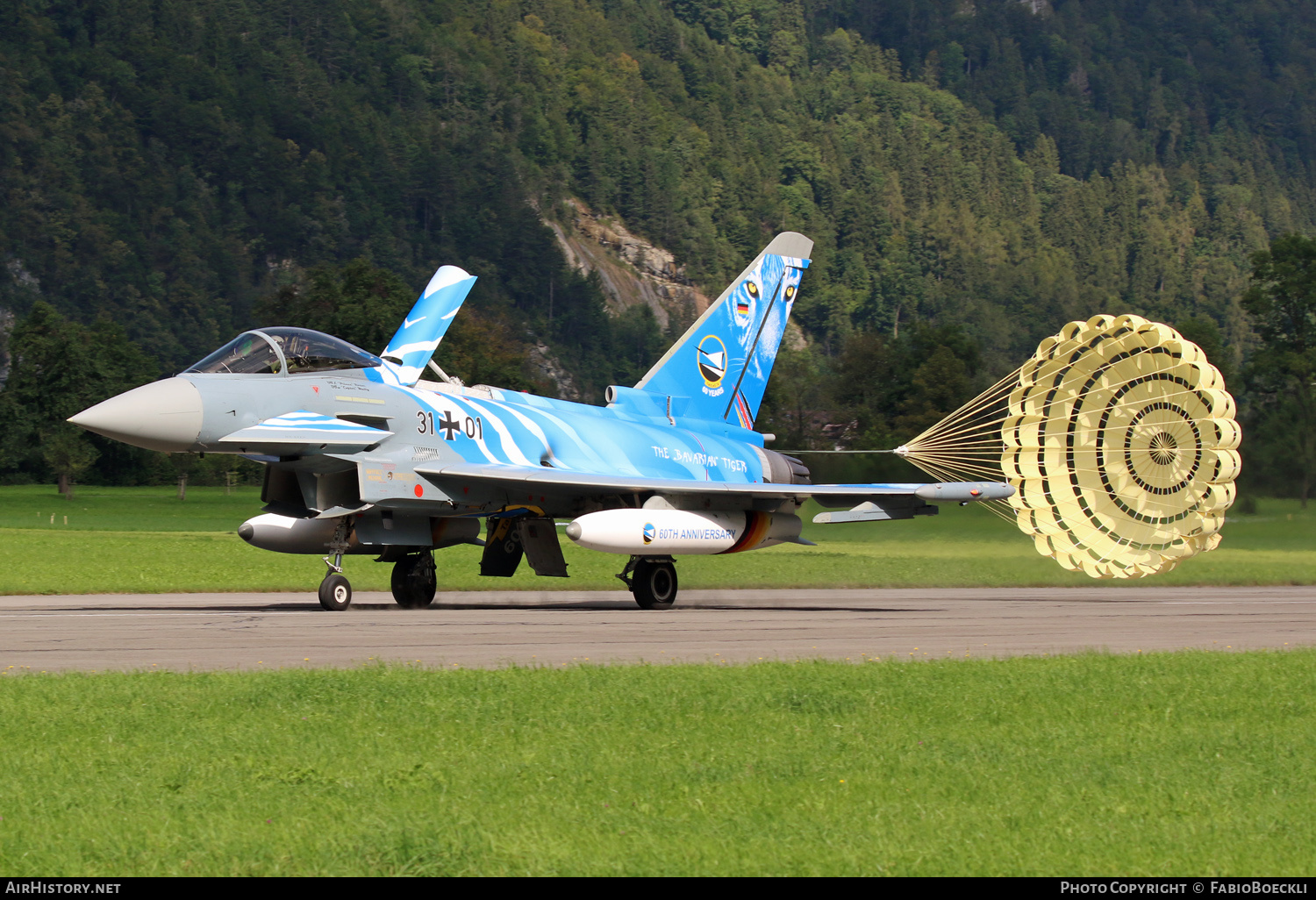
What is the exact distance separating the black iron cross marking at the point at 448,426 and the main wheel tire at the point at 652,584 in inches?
116

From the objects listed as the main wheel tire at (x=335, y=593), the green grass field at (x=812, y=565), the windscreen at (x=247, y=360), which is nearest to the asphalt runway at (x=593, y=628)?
the main wheel tire at (x=335, y=593)

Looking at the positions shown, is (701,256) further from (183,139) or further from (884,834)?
(884,834)

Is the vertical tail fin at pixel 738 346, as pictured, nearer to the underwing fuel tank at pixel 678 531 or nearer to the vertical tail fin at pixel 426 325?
the underwing fuel tank at pixel 678 531

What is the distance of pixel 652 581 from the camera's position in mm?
19312

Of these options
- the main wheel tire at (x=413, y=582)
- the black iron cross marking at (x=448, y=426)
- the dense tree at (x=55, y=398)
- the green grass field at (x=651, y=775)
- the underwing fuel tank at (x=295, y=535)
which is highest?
the green grass field at (x=651, y=775)

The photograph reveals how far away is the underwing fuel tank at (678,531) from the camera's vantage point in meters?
17.4

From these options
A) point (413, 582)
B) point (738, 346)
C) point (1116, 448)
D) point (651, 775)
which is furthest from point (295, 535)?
point (651, 775)

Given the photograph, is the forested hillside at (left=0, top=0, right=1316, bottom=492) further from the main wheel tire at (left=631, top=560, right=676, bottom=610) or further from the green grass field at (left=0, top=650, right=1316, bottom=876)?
the green grass field at (left=0, top=650, right=1316, bottom=876)

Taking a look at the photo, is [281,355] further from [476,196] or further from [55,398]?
[476,196]

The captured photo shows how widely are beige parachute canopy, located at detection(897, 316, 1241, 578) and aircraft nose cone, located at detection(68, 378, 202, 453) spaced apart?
1112cm

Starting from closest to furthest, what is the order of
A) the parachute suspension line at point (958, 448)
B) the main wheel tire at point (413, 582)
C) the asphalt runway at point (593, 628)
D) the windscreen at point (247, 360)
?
the asphalt runway at point (593, 628) → the windscreen at point (247, 360) → the main wheel tire at point (413, 582) → the parachute suspension line at point (958, 448)

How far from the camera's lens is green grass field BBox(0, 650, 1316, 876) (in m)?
5.23

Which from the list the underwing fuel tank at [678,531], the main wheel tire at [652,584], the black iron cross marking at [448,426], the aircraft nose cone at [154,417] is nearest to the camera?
the aircraft nose cone at [154,417]

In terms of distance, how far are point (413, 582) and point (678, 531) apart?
133 inches
